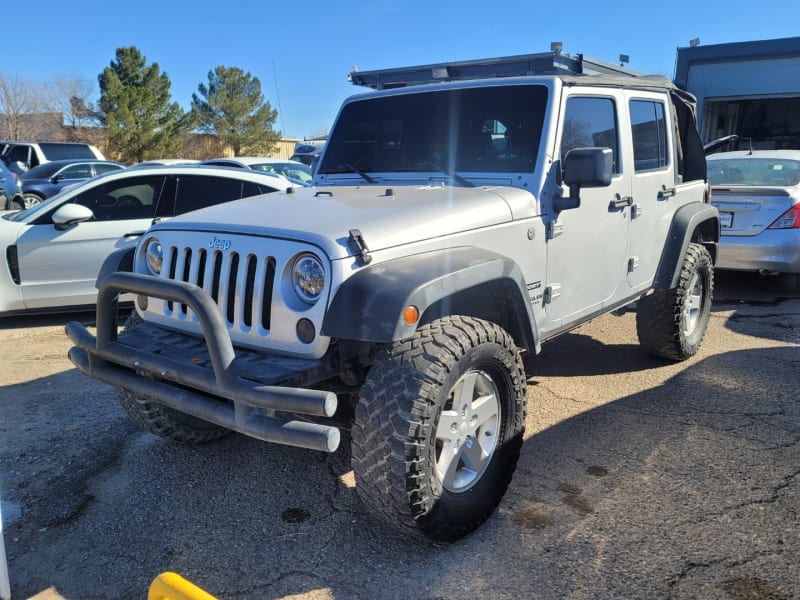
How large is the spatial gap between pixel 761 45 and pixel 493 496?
648 inches

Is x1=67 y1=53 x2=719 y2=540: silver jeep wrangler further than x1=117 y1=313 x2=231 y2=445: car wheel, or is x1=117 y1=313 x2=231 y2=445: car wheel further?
x1=117 y1=313 x2=231 y2=445: car wheel

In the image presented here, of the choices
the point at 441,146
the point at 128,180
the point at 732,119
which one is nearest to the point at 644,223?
the point at 441,146

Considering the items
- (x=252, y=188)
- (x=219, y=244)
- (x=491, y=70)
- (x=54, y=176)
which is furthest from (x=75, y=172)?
(x=219, y=244)

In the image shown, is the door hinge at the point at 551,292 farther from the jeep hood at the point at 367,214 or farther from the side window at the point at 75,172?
the side window at the point at 75,172

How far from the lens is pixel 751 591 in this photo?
257cm

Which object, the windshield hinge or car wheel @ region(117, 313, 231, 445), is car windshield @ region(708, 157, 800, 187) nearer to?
the windshield hinge

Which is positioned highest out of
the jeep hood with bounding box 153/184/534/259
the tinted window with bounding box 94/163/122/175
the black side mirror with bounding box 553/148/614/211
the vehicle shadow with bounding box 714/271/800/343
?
the tinted window with bounding box 94/163/122/175

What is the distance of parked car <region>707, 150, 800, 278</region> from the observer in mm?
7129

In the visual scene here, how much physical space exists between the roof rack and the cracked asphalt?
220 centimetres

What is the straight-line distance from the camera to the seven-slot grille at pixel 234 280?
2.79m

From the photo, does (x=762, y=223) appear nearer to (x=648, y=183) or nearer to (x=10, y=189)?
(x=648, y=183)

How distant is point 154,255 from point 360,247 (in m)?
1.24

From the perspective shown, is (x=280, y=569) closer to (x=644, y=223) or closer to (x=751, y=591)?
(x=751, y=591)

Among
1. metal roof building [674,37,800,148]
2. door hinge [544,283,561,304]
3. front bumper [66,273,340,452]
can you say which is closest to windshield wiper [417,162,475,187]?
door hinge [544,283,561,304]
